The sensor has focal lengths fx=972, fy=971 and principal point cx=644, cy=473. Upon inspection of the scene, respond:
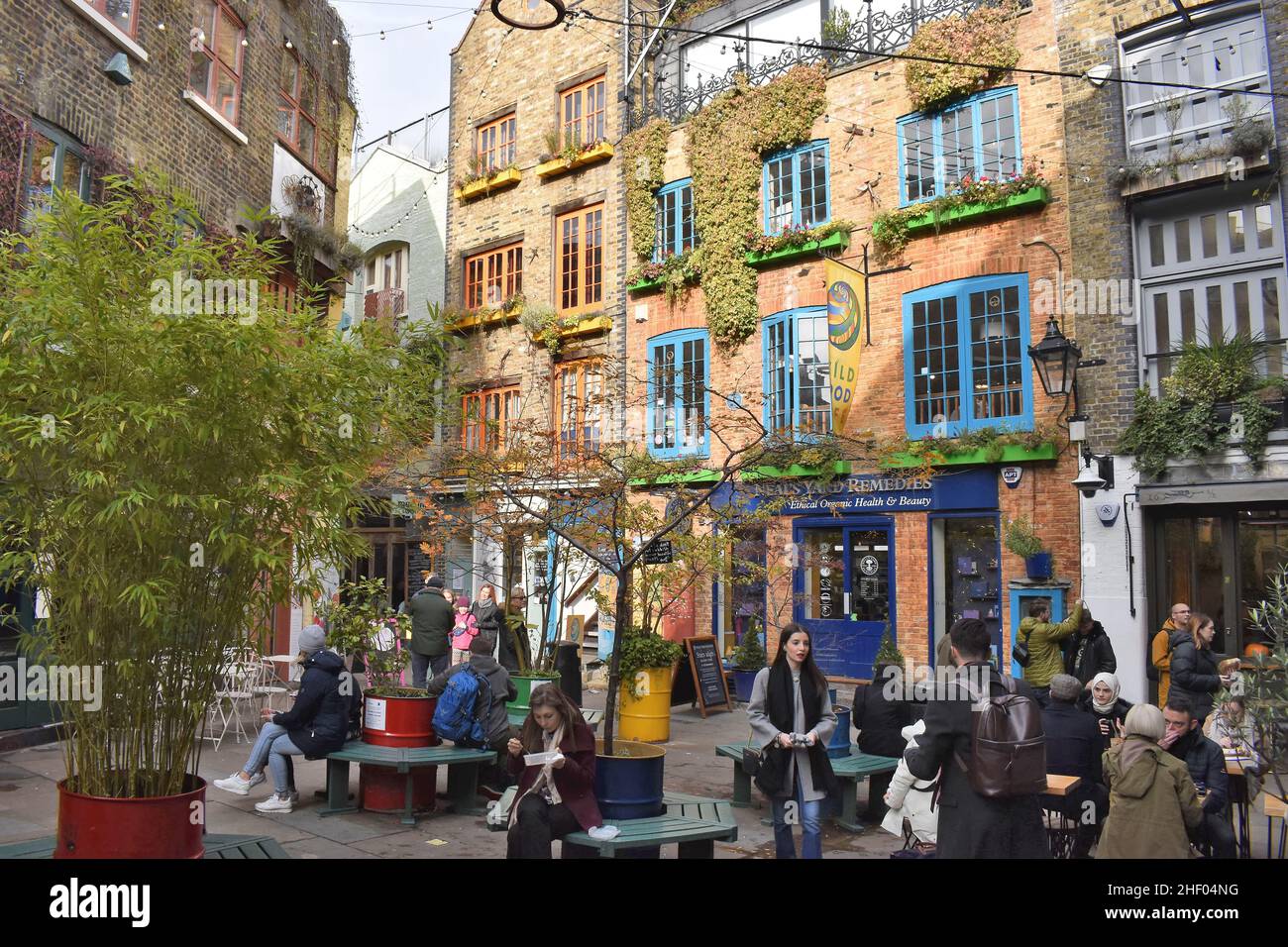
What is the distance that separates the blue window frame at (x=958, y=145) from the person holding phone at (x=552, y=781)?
11.9m

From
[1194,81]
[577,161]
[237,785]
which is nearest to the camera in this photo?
[237,785]

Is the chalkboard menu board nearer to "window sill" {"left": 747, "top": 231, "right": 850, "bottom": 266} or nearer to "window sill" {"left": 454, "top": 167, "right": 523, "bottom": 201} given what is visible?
"window sill" {"left": 747, "top": 231, "right": 850, "bottom": 266}

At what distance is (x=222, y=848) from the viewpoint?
16.5 ft

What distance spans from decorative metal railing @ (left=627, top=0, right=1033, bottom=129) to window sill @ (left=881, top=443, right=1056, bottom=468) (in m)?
5.56

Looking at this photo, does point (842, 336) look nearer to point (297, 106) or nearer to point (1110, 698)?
point (1110, 698)

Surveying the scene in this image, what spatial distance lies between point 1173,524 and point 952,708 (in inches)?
376

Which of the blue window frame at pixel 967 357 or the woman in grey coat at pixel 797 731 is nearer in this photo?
the woman in grey coat at pixel 797 731

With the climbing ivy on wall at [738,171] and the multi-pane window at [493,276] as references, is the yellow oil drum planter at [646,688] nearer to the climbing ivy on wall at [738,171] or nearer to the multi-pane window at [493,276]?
the climbing ivy on wall at [738,171]

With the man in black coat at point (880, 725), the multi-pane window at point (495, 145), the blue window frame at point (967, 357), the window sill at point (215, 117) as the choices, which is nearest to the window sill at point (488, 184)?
the multi-pane window at point (495, 145)

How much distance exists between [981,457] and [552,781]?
33.3ft

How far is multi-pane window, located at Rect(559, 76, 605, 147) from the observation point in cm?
1998

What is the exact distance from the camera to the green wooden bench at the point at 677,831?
17.1ft

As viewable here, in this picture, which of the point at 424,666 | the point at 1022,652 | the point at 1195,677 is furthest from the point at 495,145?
the point at 1195,677
